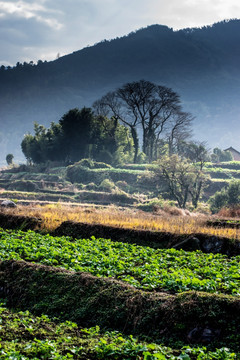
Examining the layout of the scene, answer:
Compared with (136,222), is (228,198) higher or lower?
higher

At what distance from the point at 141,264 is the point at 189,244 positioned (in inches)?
213

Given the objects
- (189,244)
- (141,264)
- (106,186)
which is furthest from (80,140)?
(141,264)

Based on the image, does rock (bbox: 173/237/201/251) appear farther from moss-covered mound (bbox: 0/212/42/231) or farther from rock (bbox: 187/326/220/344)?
rock (bbox: 187/326/220/344)

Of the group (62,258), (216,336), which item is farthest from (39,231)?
(216,336)

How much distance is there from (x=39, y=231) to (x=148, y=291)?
1323 centimetres

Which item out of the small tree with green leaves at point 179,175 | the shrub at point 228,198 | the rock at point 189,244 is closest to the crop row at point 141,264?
the rock at point 189,244

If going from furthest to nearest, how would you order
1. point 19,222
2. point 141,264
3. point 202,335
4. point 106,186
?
point 106,186, point 19,222, point 141,264, point 202,335

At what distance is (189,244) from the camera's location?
18.5 metres

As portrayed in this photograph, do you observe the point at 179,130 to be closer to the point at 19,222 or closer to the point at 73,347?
the point at 19,222

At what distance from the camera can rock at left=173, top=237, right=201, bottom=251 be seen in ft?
60.3

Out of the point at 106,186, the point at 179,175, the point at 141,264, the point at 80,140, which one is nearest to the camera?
the point at 141,264

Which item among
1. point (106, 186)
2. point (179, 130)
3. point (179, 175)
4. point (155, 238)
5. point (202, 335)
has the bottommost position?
point (202, 335)

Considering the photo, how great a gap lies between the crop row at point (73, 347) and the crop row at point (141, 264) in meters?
2.34

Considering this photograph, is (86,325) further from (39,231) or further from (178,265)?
(39,231)
